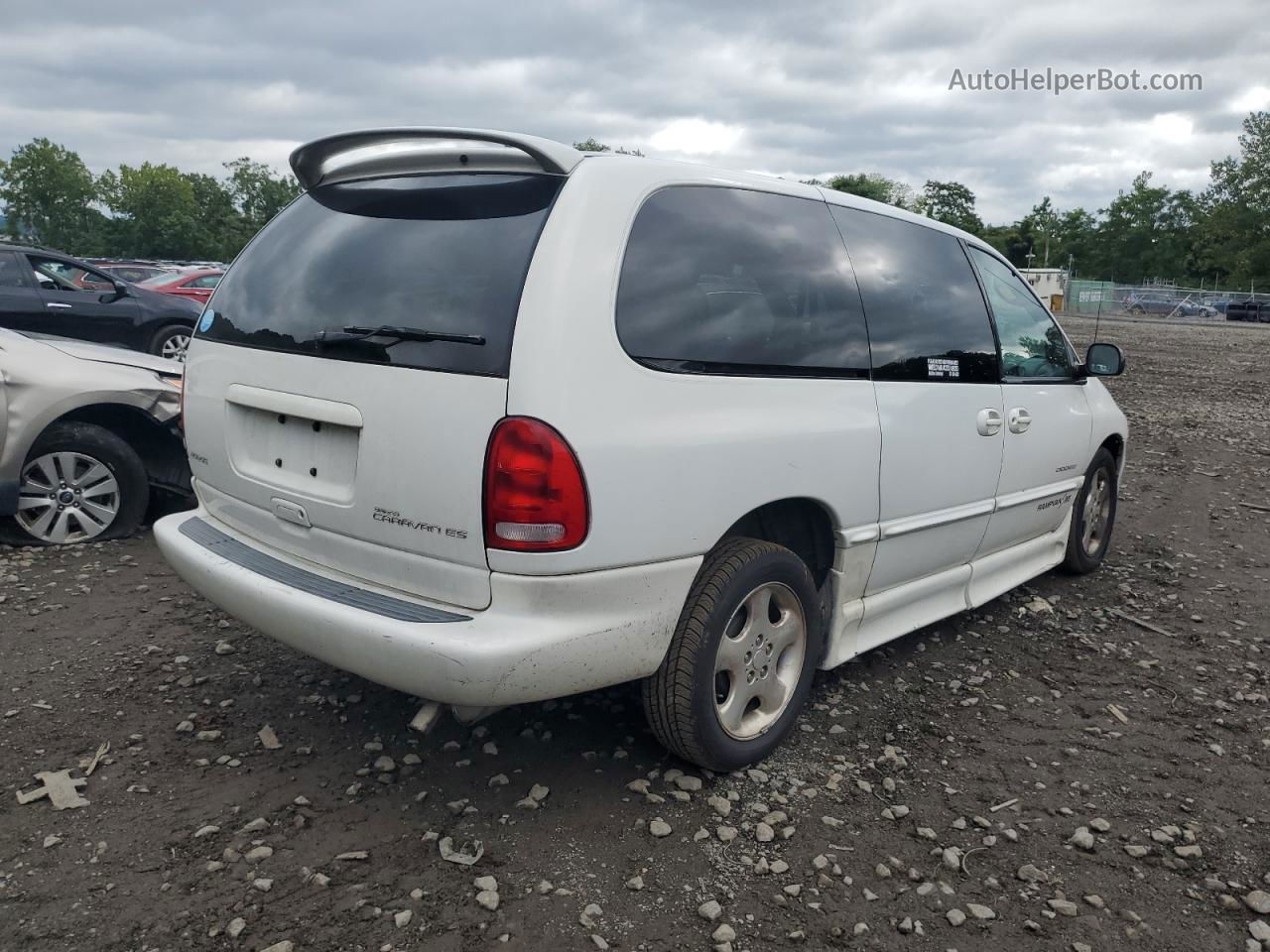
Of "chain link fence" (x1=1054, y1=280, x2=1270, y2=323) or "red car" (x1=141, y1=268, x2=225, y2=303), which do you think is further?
"chain link fence" (x1=1054, y1=280, x2=1270, y2=323)

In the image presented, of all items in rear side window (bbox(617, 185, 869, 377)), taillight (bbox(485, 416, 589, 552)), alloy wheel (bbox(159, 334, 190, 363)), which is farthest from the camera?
alloy wheel (bbox(159, 334, 190, 363))

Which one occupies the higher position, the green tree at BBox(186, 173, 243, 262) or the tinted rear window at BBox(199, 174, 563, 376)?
the green tree at BBox(186, 173, 243, 262)

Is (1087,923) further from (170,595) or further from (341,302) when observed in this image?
(170,595)

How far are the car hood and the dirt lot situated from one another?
56.3 inches

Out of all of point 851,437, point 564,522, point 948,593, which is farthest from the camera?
point 948,593

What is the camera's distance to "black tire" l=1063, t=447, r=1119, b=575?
5.23 meters

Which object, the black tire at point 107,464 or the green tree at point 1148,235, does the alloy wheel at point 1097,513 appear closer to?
the black tire at point 107,464

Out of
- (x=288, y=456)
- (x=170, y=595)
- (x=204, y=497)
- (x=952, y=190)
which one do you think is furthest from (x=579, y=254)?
(x=952, y=190)

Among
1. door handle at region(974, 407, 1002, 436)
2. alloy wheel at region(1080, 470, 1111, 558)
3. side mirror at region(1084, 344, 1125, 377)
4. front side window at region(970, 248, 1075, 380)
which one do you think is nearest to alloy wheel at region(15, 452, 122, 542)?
door handle at region(974, 407, 1002, 436)

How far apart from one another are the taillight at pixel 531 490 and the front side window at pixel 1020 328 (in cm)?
239

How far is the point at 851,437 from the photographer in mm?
3277

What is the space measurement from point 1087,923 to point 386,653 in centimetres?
191

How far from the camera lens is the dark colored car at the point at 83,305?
408 inches

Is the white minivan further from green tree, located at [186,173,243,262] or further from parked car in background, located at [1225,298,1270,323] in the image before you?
green tree, located at [186,173,243,262]
